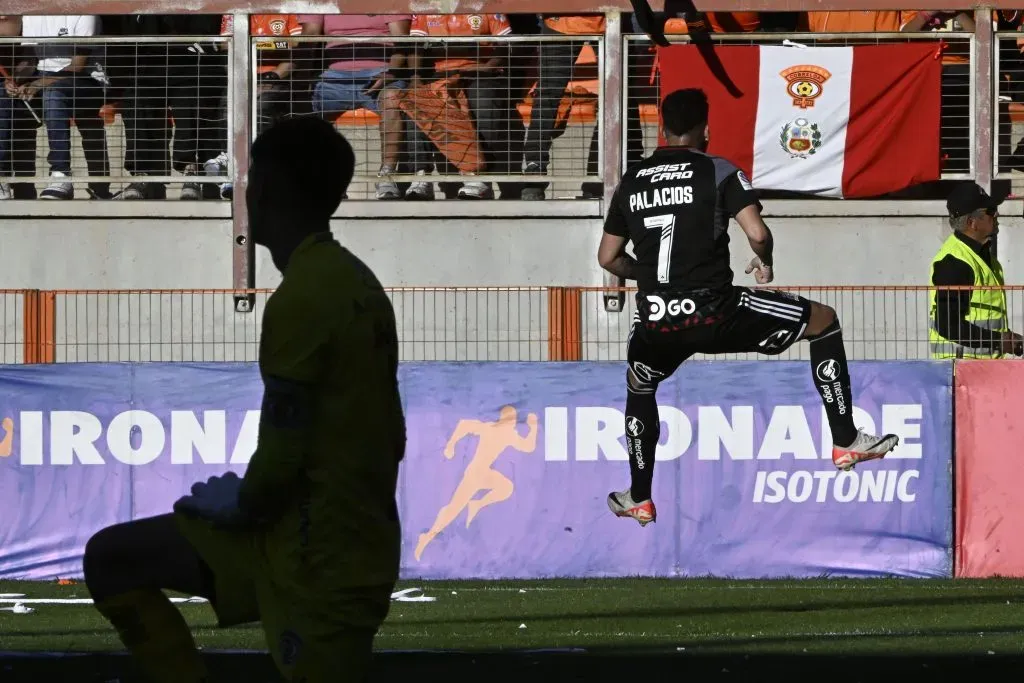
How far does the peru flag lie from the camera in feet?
53.2

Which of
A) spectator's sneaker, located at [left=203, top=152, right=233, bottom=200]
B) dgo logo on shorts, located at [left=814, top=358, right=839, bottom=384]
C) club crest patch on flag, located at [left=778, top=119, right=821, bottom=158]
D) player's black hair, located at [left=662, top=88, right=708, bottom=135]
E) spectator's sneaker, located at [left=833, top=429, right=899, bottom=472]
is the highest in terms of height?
club crest patch on flag, located at [left=778, top=119, right=821, bottom=158]

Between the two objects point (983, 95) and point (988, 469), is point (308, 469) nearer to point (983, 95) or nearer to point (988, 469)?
point (988, 469)

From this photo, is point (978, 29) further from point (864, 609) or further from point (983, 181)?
point (864, 609)

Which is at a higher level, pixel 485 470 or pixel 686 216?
pixel 686 216

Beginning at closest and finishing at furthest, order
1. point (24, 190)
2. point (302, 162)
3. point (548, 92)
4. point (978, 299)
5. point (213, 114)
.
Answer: point (302, 162), point (978, 299), point (548, 92), point (213, 114), point (24, 190)

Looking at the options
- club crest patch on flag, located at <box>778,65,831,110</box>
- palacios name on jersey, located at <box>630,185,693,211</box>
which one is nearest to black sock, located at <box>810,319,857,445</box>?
palacios name on jersey, located at <box>630,185,693,211</box>

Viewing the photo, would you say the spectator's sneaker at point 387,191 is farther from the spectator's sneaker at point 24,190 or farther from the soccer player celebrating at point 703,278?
the soccer player celebrating at point 703,278

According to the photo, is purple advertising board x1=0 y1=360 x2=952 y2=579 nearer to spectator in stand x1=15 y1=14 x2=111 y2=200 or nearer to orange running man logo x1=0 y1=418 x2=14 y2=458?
orange running man logo x1=0 y1=418 x2=14 y2=458

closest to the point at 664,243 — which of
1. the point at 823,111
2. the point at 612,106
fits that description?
the point at 612,106

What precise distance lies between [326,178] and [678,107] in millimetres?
3286

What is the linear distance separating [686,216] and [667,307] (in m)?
0.39

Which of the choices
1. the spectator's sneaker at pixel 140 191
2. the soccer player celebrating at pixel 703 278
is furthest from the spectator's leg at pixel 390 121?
the soccer player celebrating at pixel 703 278

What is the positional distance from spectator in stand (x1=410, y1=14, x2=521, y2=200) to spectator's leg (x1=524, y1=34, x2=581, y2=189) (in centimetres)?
21

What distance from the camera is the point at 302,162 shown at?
445cm
